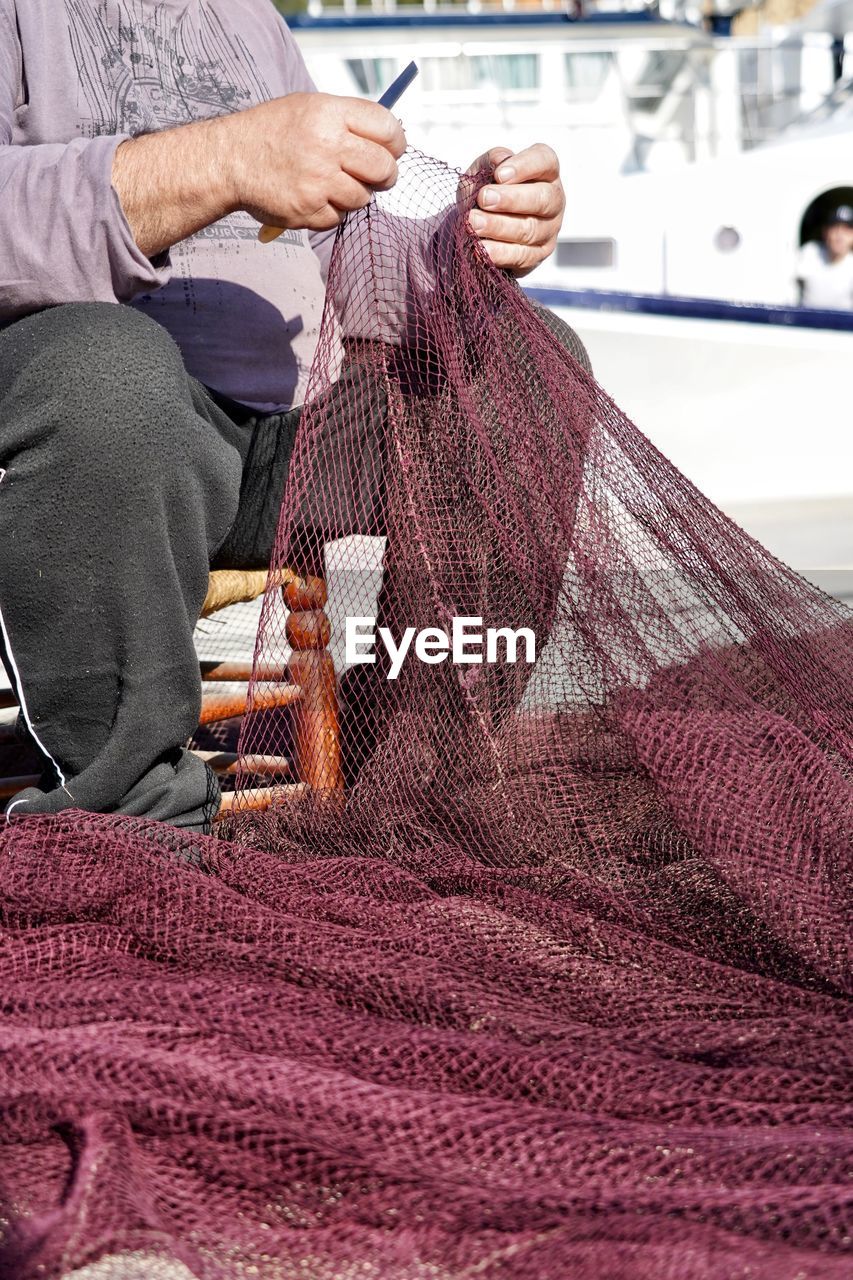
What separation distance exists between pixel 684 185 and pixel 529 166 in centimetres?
452

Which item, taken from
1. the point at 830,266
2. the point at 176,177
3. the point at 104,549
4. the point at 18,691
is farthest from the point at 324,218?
the point at 830,266

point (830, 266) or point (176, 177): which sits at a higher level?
point (176, 177)

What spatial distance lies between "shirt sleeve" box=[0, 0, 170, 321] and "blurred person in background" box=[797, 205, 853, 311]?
5.03 meters

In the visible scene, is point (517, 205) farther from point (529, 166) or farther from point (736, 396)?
point (736, 396)

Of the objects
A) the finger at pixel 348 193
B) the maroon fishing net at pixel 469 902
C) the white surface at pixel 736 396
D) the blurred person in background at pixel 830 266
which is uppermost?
the finger at pixel 348 193

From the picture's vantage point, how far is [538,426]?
132cm

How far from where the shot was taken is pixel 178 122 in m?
1.46

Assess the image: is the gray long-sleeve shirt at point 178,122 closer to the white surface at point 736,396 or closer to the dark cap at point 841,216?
the white surface at point 736,396

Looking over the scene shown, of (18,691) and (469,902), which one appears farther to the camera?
(18,691)

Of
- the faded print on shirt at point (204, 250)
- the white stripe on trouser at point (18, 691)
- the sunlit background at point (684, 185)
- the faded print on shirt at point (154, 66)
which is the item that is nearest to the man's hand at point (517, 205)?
the faded print on shirt at point (204, 250)

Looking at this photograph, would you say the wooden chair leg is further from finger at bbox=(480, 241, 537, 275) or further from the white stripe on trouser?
finger at bbox=(480, 241, 537, 275)

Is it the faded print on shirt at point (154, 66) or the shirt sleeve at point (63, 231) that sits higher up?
the faded print on shirt at point (154, 66)

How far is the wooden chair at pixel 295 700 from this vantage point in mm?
1388

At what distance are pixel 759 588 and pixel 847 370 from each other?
12.1ft
